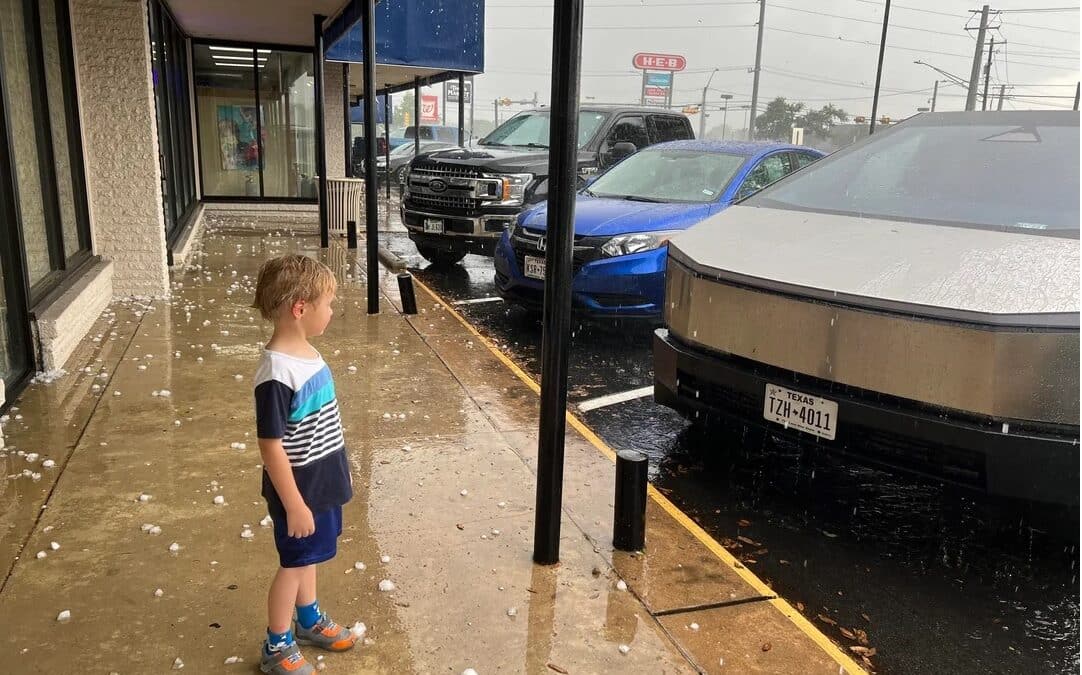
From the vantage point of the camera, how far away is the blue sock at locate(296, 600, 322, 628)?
2.52 metres

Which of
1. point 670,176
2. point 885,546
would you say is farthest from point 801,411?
point 670,176

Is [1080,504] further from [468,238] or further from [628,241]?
[468,238]

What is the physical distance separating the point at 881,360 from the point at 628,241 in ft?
10.8

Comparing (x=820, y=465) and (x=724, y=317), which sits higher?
(x=724, y=317)

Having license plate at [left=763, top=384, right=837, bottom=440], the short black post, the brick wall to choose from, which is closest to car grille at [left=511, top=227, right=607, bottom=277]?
the short black post

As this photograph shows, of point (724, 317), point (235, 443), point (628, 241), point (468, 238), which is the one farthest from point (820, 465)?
point (468, 238)

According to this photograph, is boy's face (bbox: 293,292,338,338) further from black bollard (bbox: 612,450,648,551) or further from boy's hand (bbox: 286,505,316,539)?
black bollard (bbox: 612,450,648,551)

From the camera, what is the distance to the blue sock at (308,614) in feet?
8.26

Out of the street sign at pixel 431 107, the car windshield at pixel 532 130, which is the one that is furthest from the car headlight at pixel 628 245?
the street sign at pixel 431 107

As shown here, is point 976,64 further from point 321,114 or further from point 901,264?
point 901,264

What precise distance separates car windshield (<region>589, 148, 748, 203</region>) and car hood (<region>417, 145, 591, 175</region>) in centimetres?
167

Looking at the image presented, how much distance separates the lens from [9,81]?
4902 mm

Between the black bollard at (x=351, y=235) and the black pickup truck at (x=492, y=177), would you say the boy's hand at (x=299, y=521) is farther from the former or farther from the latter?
the black bollard at (x=351, y=235)

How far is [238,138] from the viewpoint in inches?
597
